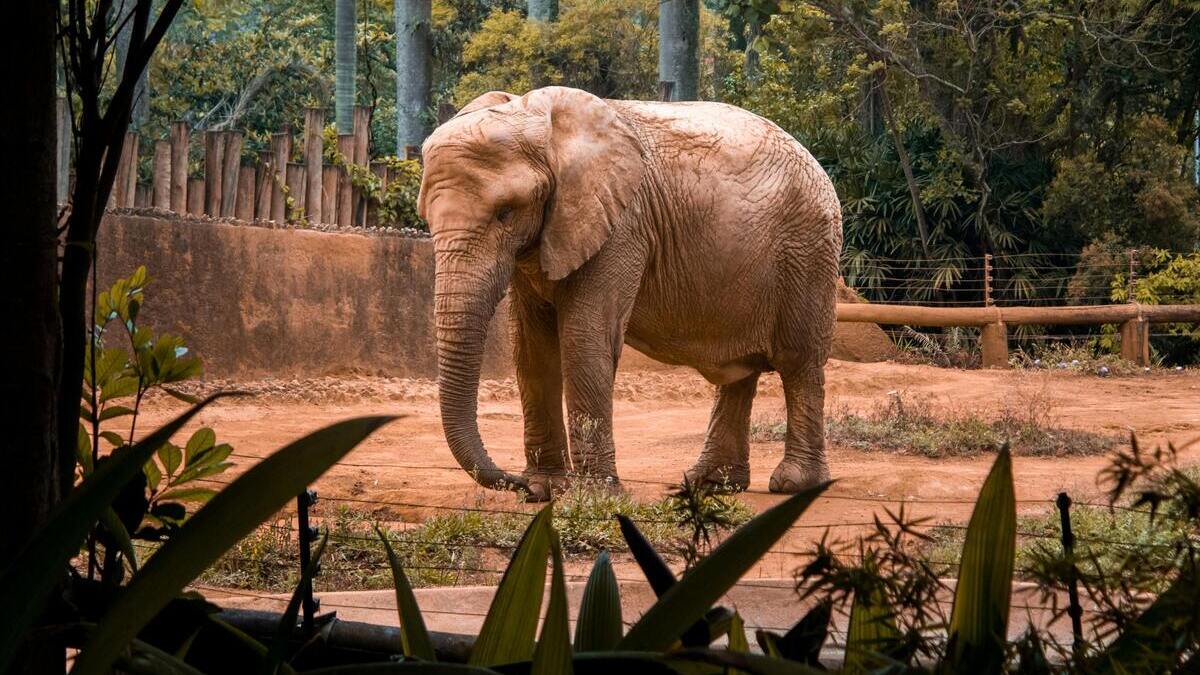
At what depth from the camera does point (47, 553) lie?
1.24 m

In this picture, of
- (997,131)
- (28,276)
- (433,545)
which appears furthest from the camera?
(997,131)

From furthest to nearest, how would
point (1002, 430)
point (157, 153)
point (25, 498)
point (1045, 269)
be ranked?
point (1045, 269) < point (157, 153) < point (1002, 430) < point (25, 498)

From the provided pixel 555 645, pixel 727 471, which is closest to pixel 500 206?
pixel 727 471

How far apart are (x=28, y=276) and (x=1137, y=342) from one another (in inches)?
663

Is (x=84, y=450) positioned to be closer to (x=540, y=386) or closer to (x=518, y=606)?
(x=518, y=606)

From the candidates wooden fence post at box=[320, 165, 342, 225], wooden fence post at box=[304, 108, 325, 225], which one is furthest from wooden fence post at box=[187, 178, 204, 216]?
wooden fence post at box=[320, 165, 342, 225]

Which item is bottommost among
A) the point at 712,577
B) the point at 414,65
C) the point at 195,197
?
the point at 712,577

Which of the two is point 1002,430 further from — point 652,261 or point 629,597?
point 629,597

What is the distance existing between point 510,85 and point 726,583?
75.0ft

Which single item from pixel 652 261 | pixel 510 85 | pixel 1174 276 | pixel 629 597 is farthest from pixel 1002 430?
pixel 510 85

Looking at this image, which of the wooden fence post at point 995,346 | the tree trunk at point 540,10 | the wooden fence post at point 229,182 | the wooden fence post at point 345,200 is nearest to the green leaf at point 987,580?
the wooden fence post at point 229,182

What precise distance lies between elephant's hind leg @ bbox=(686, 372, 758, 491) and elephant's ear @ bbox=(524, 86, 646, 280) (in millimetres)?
1534

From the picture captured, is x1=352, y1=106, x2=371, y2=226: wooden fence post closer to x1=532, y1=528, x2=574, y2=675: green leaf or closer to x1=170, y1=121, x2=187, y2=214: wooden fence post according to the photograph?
x1=170, y1=121, x2=187, y2=214: wooden fence post

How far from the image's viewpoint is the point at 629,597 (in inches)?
200
